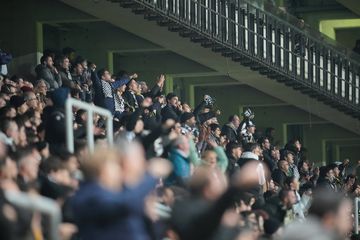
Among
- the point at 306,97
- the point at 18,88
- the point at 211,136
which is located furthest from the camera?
the point at 306,97

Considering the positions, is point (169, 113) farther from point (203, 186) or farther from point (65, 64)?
point (203, 186)

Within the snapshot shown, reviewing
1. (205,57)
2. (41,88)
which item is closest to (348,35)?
(205,57)

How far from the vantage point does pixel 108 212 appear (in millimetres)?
12625

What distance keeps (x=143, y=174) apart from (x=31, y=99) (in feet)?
25.1

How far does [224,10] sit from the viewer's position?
95.5ft

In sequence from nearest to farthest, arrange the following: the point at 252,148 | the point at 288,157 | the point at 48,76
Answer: the point at 48,76 → the point at 252,148 → the point at 288,157

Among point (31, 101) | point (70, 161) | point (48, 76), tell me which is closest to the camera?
point (70, 161)

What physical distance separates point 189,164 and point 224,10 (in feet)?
36.2

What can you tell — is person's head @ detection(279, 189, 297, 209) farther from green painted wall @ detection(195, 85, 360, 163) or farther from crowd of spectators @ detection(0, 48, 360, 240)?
green painted wall @ detection(195, 85, 360, 163)

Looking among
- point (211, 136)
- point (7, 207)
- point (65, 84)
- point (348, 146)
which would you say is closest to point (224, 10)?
point (211, 136)

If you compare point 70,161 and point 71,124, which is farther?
point 71,124

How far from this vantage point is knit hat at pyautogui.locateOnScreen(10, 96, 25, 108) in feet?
64.8

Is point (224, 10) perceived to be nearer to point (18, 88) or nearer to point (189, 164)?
point (18, 88)

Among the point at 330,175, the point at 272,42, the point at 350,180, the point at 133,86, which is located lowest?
the point at 350,180
